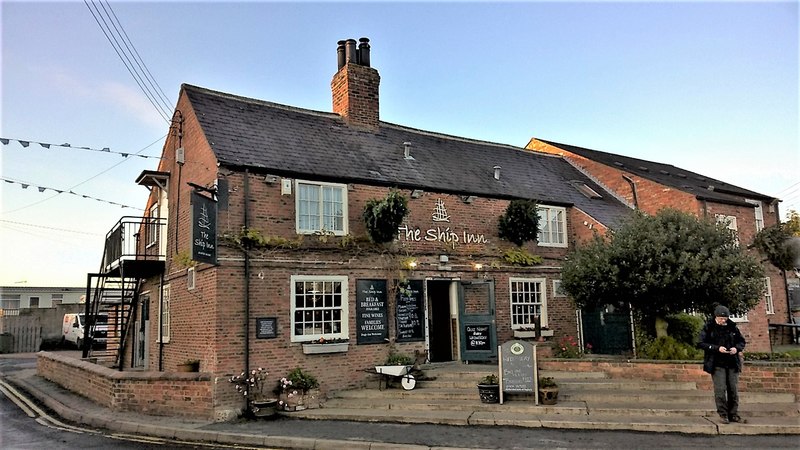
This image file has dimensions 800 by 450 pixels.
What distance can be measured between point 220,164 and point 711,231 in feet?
38.3

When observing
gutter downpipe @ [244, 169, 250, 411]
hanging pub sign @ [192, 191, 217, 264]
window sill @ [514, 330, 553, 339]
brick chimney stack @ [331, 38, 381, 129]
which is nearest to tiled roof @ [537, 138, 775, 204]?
window sill @ [514, 330, 553, 339]

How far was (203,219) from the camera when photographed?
1152 centimetres

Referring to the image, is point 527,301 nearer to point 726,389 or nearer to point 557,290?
point 557,290

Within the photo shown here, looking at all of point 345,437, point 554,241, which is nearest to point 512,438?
point 345,437

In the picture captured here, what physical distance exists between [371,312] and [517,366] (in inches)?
157

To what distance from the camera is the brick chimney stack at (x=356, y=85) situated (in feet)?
56.0

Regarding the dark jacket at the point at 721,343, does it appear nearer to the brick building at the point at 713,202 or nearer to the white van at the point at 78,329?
the brick building at the point at 713,202

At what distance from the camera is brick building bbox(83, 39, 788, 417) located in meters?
12.3

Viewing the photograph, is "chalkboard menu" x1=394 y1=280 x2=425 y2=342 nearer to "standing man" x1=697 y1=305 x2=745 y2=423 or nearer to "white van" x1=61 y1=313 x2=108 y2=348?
"standing man" x1=697 y1=305 x2=745 y2=423

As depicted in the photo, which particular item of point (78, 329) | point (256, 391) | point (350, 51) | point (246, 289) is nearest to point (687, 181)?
point (350, 51)

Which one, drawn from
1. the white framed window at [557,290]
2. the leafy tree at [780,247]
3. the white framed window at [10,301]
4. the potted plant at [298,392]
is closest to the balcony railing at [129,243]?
the potted plant at [298,392]

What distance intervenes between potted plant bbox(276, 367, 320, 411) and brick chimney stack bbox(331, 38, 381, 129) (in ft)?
26.8

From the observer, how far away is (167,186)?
16312mm

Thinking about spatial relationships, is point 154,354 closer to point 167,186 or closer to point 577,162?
point 167,186
